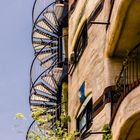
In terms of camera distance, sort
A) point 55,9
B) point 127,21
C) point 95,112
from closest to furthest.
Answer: point 127,21
point 95,112
point 55,9

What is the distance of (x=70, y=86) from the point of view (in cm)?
2389

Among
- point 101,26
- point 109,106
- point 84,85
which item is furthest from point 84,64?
point 109,106

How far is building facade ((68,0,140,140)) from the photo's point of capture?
52.5 feet

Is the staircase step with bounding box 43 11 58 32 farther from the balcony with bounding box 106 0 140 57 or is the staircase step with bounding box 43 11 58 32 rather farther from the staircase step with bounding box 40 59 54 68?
the balcony with bounding box 106 0 140 57

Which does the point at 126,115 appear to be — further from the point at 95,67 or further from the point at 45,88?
the point at 45,88

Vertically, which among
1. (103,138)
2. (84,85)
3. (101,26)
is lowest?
(103,138)

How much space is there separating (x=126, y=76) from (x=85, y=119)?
3.98 meters

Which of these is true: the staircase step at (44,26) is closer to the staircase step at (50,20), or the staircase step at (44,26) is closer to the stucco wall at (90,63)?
the staircase step at (50,20)

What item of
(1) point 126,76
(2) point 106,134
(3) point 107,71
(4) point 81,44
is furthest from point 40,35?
(2) point 106,134

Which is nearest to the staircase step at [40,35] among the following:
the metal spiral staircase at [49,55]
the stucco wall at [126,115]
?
the metal spiral staircase at [49,55]

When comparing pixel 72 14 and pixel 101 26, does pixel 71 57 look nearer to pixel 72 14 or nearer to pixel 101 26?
pixel 72 14

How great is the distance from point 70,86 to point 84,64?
2.65 m

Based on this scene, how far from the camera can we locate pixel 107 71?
18156mm

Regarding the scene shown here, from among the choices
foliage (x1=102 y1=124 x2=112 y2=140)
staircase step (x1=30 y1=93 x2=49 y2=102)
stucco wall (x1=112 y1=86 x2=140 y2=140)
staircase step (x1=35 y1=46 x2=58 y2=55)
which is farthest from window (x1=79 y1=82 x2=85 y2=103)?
staircase step (x1=30 y1=93 x2=49 y2=102)
